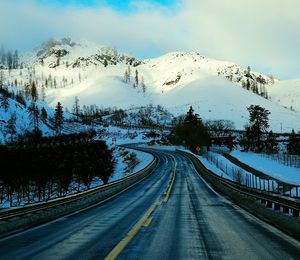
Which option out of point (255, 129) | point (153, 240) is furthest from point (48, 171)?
point (153, 240)

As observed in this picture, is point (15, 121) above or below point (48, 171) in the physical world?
above

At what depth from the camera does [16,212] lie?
13.4 meters

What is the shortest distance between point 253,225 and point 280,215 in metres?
1.06

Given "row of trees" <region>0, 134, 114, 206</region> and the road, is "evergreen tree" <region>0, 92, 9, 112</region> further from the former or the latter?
the road

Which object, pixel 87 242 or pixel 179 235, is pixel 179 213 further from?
pixel 87 242

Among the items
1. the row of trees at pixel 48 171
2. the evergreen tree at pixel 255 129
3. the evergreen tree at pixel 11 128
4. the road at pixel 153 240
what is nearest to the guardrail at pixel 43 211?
the road at pixel 153 240

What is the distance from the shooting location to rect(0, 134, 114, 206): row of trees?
8194cm

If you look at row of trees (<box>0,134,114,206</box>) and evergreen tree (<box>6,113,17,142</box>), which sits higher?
evergreen tree (<box>6,113,17,142</box>)

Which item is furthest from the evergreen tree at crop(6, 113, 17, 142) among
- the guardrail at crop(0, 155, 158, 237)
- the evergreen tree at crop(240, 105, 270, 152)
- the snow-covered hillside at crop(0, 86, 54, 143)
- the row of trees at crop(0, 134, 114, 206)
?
the guardrail at crop(0, 155, 158, 237)

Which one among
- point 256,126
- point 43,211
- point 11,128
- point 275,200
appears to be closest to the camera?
point 275,200

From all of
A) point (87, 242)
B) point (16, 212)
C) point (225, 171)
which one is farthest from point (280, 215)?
point (225, 171)

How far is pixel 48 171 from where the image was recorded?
3430 inches

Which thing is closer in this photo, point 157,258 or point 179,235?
point 157,258

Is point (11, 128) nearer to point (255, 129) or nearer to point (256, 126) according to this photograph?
point (255, 129)
